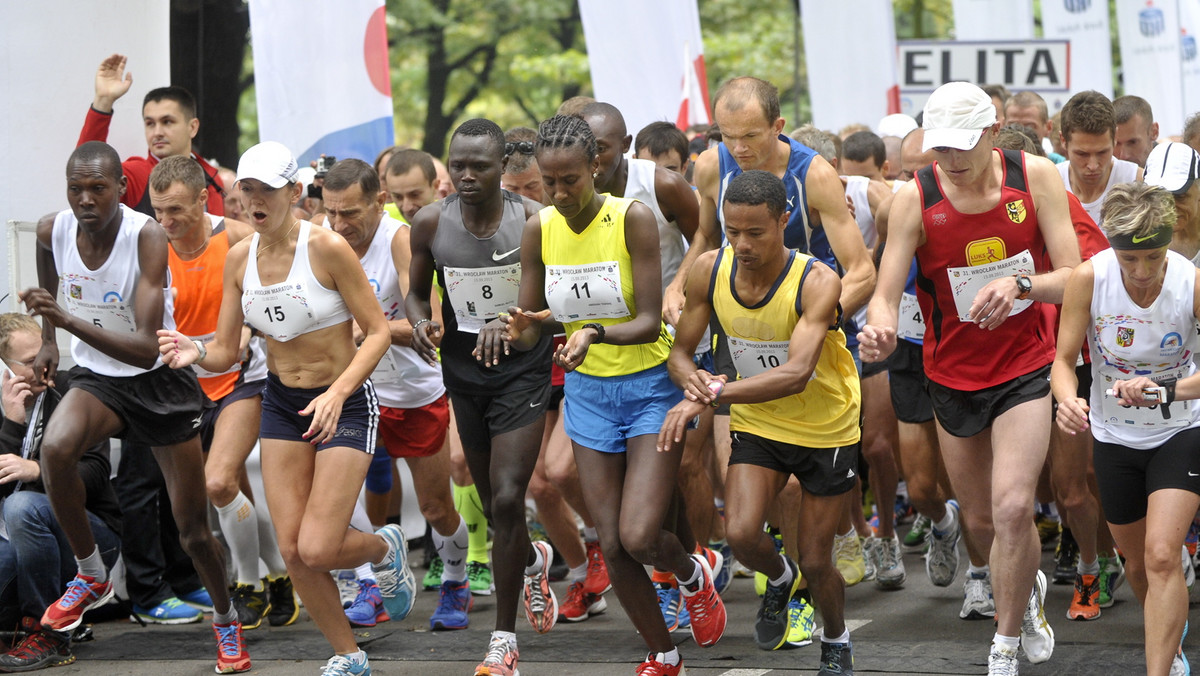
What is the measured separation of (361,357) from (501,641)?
1.32 m

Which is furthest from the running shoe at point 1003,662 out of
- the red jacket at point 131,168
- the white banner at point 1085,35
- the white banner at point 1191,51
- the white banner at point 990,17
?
the white banner at point 1191,51

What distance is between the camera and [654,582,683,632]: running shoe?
680 centimetres

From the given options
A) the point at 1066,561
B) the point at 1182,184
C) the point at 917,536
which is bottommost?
the point at 917,536

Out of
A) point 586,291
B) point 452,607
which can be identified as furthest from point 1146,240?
point 452,607

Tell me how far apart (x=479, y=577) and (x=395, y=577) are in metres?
1.25

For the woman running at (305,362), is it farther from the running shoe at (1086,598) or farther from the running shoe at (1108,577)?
the running shoe at (1108,577)

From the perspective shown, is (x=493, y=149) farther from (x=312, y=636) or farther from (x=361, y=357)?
(x=312, y=636)

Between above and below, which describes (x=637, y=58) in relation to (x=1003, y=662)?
above

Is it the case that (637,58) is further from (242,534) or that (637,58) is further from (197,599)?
(242,534)

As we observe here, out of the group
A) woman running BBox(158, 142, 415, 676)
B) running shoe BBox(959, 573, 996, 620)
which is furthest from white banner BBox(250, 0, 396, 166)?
running shoe BBox(959, 573, 996, 620)

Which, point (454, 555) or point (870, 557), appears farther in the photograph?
point (870, 557)

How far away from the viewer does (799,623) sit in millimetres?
6520

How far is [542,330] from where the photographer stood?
19.2 ft

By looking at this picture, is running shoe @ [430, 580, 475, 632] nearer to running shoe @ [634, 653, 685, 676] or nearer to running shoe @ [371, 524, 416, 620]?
running shoe @ [371, 524, 416, 620]
